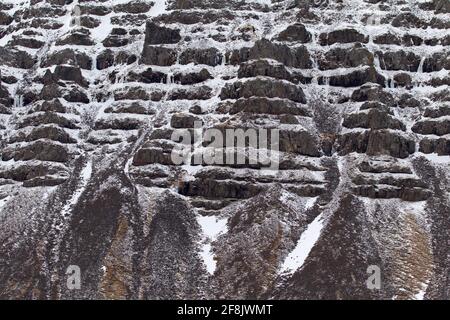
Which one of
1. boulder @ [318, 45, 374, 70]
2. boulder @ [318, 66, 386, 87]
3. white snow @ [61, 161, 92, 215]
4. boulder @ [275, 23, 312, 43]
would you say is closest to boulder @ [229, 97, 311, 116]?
boulder @ [318, 66, 386, 87]

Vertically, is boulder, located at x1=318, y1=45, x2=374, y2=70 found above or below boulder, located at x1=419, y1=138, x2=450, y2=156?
above

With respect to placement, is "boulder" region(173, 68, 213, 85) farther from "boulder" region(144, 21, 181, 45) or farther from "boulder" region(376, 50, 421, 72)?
"boulder" region(376, 50, 421, 72)

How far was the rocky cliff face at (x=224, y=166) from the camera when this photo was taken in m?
91.0

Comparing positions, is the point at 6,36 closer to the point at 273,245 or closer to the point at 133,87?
the point at 133,87

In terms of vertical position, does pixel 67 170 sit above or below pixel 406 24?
below

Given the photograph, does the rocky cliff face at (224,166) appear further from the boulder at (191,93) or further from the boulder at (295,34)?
the boulder at (295,34)

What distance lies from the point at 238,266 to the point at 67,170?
32608 mm

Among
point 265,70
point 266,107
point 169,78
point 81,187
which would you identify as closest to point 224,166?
point 266,107

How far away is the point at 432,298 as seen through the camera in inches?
3356

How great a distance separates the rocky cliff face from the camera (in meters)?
91.0

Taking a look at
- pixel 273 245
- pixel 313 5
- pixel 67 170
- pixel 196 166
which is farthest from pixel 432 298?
pixel 313 5

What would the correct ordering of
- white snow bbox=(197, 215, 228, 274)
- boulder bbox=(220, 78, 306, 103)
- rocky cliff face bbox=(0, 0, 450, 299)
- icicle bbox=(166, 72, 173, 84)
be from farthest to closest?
icicle bbox=(166, 72, 173, 84) < boulder bbox=(220, 78, 306, 103) < white snow bbox=(197, 215, 228, 274) < rocky cliff face bbox=(0, 0, 450, 299)

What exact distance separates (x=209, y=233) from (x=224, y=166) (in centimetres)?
1367

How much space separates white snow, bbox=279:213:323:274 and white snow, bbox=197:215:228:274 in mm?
8648
